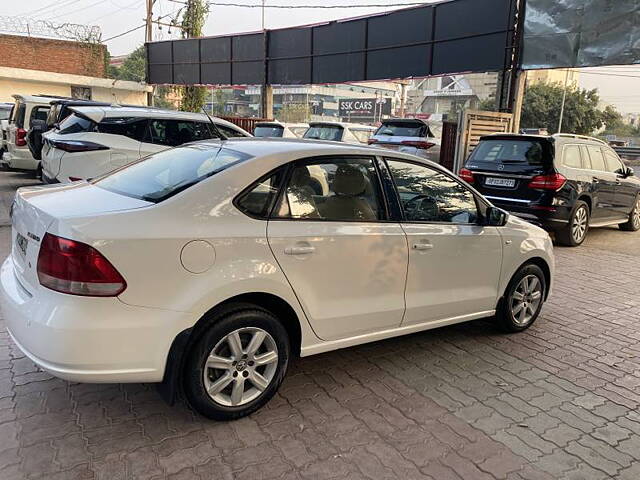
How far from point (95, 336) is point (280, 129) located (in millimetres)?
12425

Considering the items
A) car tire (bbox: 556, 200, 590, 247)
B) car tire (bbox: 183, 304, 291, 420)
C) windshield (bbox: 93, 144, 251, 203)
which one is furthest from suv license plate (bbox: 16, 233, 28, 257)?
car tire (bbox: 556, 200, 590, 247)

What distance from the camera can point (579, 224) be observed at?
336 inches

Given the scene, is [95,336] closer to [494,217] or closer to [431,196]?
[431,196]

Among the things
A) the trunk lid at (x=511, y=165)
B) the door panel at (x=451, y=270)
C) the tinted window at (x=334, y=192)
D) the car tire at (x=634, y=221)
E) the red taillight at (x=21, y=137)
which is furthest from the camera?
the red taillight at (x=21, y=137)

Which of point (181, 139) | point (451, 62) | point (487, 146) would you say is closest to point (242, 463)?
point (181, 139)

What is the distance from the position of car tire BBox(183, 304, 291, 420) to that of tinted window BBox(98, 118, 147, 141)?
5.76 m

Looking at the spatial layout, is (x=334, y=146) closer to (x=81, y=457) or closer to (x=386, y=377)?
(x=386, y=377)

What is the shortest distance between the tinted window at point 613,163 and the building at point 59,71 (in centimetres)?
2416

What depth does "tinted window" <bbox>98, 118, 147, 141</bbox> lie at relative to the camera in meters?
7.58

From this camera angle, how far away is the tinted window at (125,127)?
758 cm

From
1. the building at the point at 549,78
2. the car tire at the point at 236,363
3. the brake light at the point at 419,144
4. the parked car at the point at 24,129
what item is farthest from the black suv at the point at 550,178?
the building at the point at 549,78

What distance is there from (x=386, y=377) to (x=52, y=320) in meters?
2.20

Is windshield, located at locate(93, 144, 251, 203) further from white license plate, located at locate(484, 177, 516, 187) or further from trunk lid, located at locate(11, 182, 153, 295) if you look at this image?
white license plate, located at locate(484, 177, 516, 187)

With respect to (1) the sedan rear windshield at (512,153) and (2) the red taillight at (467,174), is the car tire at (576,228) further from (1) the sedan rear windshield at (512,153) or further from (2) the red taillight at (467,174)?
Result: (2) the red taillight at (467,174)
